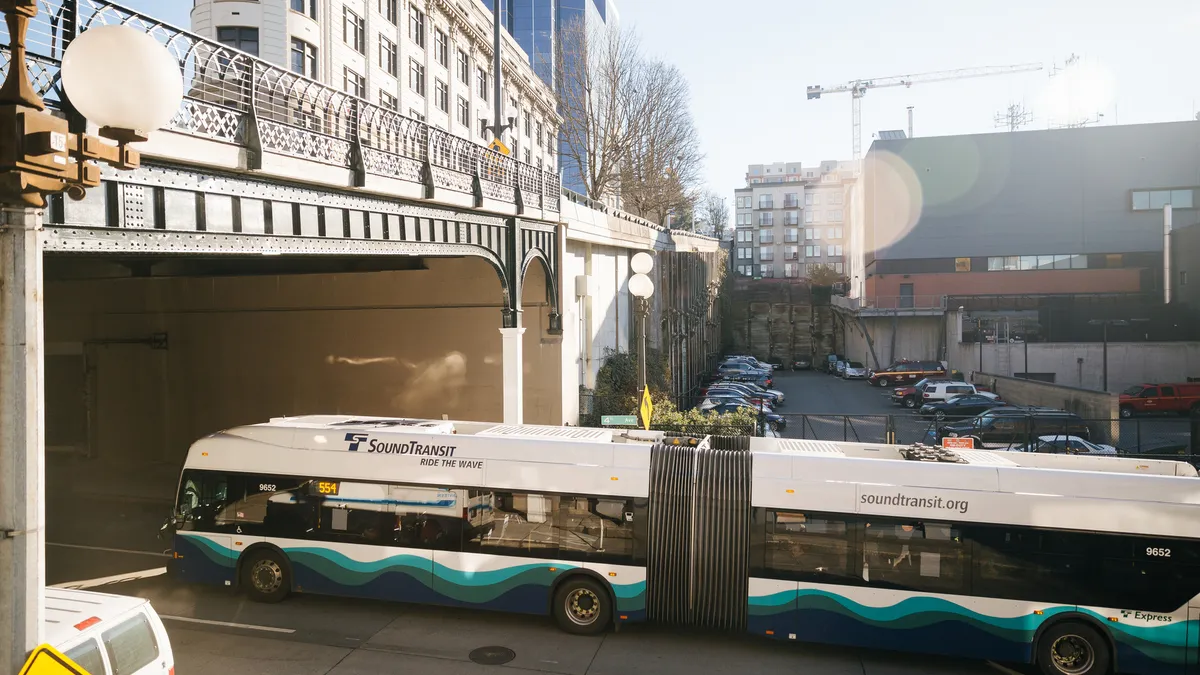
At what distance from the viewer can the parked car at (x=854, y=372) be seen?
59562 mm

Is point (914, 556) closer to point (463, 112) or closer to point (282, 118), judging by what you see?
point (282, 118)

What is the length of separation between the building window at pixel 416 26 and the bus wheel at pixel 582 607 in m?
35.5

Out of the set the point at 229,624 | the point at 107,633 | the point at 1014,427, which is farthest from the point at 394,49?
the point at 107,633

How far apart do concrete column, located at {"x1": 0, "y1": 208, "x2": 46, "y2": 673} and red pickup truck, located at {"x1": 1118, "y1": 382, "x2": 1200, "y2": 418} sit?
4073 cm

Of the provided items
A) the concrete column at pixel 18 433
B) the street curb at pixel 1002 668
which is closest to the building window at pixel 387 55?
the street curb at pixel 1002 668

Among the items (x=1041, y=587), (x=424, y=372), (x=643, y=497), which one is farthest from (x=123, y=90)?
(x=424, y=372)

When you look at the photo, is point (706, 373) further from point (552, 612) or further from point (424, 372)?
point (552, 612)

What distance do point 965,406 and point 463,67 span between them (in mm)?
33890

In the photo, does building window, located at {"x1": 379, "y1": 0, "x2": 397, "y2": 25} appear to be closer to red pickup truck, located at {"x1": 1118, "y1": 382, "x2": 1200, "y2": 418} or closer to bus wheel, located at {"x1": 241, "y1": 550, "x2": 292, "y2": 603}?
bus wheel, located at {"x1": 241, "y1": 550, "x2": 292, "y2": 603}

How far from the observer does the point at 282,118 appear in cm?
1229

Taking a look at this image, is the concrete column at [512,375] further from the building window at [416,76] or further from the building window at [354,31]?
the building window at [416,76]

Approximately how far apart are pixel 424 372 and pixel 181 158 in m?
16.0

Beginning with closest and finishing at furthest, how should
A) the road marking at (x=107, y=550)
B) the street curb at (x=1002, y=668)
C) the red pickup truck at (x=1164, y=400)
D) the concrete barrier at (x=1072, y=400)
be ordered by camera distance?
the street curb at (x=1002, y=668)
the road marking at (x=107, y=550)
the concrete barrier at (x=1072, y=400)
the red pickup truck at (x=1164, y=400)

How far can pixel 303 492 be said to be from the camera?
492 inches
